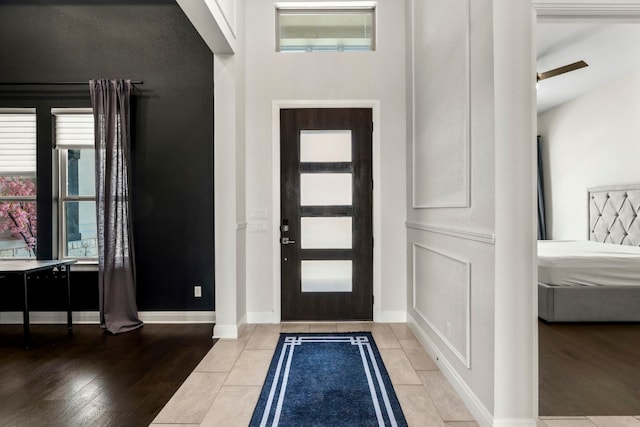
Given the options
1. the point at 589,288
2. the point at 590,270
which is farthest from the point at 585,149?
the point at 589,288

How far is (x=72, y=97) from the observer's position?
3.96 m

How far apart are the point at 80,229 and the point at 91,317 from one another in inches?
38.4

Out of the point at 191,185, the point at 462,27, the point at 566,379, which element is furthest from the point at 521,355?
the point at 191,185

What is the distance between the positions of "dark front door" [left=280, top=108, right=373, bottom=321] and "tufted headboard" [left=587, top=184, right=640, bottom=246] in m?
3.50

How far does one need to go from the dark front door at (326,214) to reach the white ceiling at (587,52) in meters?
2.27

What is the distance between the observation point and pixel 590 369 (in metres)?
2.72

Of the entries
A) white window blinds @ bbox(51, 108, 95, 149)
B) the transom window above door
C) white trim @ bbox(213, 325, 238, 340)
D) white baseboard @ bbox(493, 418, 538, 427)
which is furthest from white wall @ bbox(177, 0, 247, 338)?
white baseboard @ bbox(493, 418, 538, 427)

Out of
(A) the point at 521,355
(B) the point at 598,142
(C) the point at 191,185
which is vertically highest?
(B) the point at 598,142

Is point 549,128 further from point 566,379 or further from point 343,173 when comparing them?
point 566,379

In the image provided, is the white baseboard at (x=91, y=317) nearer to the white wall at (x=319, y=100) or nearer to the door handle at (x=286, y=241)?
the white wall at (x=319, y=100)

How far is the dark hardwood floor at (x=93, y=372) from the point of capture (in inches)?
88.0

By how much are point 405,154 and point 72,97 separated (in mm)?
3638

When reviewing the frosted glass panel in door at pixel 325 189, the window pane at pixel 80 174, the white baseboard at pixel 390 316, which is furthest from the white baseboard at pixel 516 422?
the window pane at pixel 80 174

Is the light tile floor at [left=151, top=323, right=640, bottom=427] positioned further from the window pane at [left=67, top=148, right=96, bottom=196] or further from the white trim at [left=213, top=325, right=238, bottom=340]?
the window pane at [left=67, top=148, right=96, bottom=196]
